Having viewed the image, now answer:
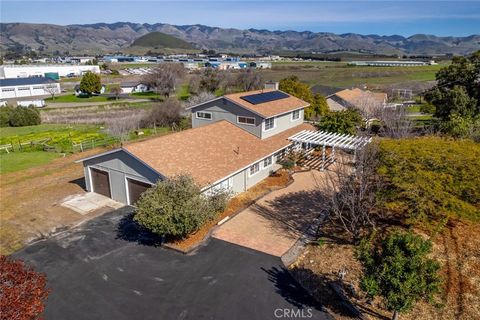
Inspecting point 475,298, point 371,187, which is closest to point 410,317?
point 475,298

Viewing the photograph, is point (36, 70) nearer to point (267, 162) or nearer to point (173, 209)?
point (267, 162)

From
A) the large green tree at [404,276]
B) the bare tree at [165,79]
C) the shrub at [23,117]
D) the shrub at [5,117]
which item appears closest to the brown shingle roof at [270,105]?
the large green tree at [404,276]

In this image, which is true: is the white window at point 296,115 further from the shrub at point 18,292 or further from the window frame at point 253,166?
the shrub at point 18,292

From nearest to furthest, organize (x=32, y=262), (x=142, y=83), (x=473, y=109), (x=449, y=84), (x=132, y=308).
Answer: (x=132, y=308)
(x=32, y=262)
(x=473, y=109)
(x=449, y=84)
(x=142, y=83)

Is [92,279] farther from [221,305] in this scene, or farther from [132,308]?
[221,305]

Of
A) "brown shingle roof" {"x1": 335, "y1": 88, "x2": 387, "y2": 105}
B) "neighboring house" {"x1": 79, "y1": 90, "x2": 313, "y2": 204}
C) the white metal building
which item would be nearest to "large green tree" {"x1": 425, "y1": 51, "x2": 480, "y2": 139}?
"brown shingle roof" {"x1": 335, "y1": 88, "x2": 387, "y2": 105}

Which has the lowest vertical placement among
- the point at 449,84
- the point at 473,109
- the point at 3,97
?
the point at 3,97
